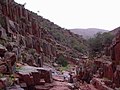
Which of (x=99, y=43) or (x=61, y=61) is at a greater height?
(x=99, y=43)

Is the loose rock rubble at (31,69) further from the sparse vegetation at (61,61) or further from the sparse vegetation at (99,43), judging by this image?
the sparse vegetation at (99,43)

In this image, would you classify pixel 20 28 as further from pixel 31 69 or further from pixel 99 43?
pixel 31 69

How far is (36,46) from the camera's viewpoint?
38.8 meters

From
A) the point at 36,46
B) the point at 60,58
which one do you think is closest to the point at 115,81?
the point at 36,46

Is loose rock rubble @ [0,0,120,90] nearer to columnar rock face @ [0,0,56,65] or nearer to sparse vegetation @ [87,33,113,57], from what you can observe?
columnar rock face @ [0,0,56,65]

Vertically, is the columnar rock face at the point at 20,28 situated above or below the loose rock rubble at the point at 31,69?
above

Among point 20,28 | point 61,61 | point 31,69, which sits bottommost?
point 31,69

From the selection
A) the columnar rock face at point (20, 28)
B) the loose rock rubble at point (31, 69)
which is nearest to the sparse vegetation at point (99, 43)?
the columnar rock face at point (20, 28)

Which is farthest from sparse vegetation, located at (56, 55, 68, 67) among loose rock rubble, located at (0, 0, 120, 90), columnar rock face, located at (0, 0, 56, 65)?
loose rock rubble, located at (0, 0, 120, 90)

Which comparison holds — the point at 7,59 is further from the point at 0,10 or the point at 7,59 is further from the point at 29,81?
the point at 0,10

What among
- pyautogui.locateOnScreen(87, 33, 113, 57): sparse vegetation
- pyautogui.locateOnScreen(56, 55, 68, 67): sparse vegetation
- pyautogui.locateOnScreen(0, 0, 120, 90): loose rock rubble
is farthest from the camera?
pyautogui.locateOnScreen(87, 33, 113, 57): sparse vegetation

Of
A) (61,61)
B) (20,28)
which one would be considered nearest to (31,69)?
(20,28)

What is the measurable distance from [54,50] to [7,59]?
30.0 meters

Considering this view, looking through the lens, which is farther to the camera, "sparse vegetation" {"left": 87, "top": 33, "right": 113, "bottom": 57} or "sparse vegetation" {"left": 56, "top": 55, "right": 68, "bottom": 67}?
"sparse vegetation" {"left": 87, "top": 33, "right": 113, "bottom": 57}
